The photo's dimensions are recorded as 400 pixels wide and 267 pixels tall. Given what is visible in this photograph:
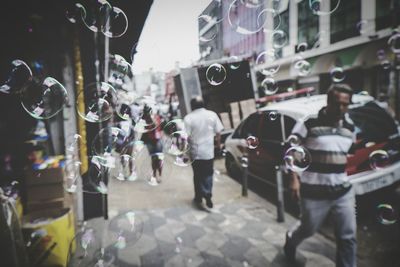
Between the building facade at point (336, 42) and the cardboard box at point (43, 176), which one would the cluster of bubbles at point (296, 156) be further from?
the building facade at point (336, 42)

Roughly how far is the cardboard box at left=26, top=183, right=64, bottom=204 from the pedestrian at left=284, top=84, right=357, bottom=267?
290 cm

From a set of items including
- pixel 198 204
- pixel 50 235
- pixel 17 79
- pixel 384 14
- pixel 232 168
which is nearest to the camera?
pixel 17 79

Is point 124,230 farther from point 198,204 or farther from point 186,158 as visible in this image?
point 198,204

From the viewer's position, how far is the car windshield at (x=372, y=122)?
3.90m

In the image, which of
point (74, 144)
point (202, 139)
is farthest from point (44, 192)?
point (202, 139)

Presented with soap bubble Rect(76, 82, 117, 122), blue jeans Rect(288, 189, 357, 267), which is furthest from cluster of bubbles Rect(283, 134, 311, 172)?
soap bubble Rect(76, 82, 117, 122)

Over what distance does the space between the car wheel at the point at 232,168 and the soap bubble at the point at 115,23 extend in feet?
13.4

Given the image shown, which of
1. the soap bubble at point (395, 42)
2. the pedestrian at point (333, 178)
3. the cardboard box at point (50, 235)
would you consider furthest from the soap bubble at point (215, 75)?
the soap bubble at point (395, 42)

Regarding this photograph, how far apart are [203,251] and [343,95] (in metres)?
2.41

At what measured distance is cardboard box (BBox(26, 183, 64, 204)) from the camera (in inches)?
133

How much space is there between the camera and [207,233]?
394 cm

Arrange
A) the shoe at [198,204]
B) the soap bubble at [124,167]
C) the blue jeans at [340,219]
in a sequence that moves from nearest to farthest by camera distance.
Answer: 1. the blue jeans at [340,219]
2. the soap bubble at [124,167]
3. the shoe at [198,204]

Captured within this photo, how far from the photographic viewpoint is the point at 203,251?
11.4 ft

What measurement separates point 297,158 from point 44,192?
10.1 ft
